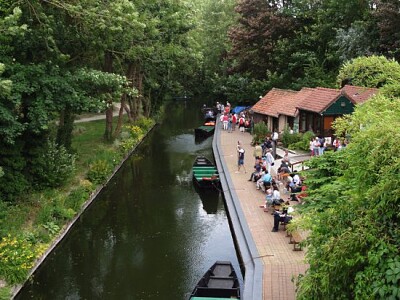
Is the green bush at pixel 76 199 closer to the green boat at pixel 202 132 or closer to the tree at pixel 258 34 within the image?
the green boat at pixel 202 132

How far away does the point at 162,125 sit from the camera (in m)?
52.9

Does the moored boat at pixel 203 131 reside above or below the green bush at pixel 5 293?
above

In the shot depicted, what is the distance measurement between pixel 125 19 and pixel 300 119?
18947mm

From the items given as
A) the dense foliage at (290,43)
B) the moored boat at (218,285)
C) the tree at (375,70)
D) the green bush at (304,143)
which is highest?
the dense foliage at (290,43)

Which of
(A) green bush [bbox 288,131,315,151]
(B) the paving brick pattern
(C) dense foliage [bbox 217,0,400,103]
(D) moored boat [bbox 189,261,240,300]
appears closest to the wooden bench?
(B) the paving brick pattern

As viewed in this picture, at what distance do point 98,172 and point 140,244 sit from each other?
8136 mm

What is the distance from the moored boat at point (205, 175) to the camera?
26773 millimetres

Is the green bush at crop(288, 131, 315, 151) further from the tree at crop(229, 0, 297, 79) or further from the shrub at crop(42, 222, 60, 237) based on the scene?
the shrub at crop(42, 222, 60, 237)

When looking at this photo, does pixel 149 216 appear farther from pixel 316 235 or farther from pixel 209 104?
pixel 209 104

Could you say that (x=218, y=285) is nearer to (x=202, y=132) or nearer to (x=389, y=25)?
(x=389, y=25)

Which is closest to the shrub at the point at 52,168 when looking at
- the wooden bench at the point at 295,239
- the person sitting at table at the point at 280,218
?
the person sitting at table at the point at 280,218

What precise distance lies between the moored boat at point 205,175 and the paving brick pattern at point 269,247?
1.04 metres

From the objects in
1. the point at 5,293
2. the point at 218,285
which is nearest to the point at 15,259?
the point at 5,293

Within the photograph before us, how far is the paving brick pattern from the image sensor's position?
1437cm
